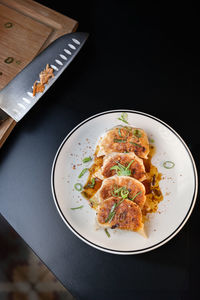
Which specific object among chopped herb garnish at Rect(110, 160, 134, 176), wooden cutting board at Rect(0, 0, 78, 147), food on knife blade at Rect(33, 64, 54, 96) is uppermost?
wooden cutting board at Rect(0, 0, 78, 147)

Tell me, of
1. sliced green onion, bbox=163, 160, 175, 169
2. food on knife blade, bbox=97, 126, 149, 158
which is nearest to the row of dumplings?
food on knife blade, bbox=97, 126, 149, 158

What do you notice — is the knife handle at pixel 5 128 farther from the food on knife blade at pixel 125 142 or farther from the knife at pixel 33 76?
the food on knife blade at pixel 125 142

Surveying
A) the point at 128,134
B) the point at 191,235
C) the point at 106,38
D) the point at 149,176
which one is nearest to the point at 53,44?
the point at 106,38

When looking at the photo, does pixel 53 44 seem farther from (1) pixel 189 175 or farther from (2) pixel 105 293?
(2) pixel 105 293

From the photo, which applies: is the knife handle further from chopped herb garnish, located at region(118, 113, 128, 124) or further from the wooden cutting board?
chopped herb garnish, located at region(118, 113, 128, 124)

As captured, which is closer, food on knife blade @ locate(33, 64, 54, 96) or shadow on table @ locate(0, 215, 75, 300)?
shadow on table @ locate(0, 215, 75, 300)

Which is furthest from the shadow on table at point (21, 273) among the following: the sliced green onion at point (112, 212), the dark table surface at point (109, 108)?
the sliced green onion at point (112, 212)

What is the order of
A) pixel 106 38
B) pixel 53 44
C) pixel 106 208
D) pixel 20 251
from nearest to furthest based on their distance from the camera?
pixel 106 208
pixel 20 251
pixel 53 44
pixel 106 38
